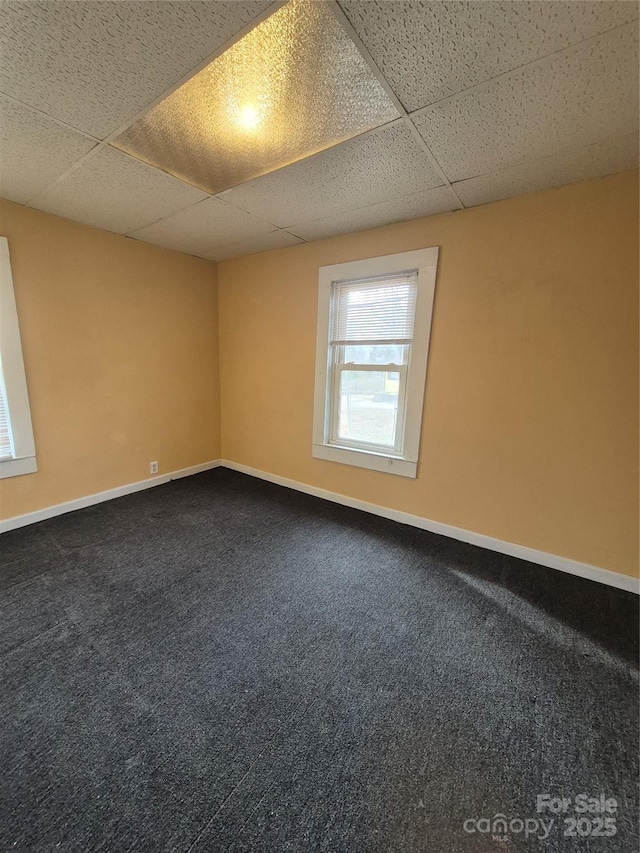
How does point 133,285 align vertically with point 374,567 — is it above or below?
above

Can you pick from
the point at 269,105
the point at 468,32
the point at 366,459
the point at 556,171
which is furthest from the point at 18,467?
the point at 556,171

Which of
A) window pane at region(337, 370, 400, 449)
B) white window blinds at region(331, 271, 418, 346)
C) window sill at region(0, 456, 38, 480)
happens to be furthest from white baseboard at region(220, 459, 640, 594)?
window sill at region(0, 456, 38, 480)

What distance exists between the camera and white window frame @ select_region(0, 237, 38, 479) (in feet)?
7.63

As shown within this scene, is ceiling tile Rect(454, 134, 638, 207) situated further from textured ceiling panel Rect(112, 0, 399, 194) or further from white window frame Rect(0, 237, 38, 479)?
white window frame Rect(0, 237, 38, 479)

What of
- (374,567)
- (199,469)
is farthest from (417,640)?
(199,469)

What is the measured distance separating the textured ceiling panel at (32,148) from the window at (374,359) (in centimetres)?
182

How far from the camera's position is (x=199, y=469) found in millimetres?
3900

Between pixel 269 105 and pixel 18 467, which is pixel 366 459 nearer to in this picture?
pixel 269 105

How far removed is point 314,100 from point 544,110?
3.13 ft

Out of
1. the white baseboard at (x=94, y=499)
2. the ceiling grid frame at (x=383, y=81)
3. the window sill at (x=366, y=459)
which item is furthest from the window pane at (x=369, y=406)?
the white baseboard at (x=94, y=499)

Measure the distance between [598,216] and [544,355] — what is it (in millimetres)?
798

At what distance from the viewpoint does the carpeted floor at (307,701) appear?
957mm

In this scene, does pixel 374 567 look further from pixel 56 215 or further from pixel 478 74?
pixel 56 215

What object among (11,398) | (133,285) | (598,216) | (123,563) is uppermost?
(598,216)
